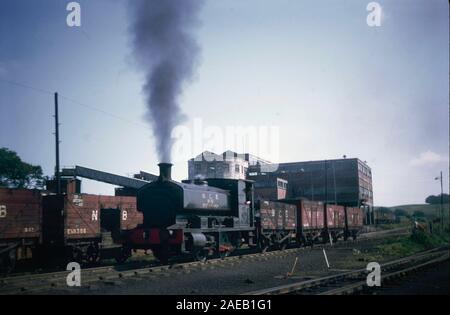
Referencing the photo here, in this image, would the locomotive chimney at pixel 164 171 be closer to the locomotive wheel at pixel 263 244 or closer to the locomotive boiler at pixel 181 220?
the locomotive boiler at pixel 181 220

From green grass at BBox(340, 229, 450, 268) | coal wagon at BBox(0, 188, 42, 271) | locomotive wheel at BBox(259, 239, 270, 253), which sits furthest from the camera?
locomotive wheel at BBox(259, 239, 270, 253)

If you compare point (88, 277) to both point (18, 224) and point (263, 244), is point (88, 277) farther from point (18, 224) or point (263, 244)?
point (263, 244)

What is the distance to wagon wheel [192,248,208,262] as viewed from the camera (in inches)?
607

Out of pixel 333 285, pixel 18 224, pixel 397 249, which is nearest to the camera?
pixel 333 285

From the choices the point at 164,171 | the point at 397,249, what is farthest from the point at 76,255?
the point at 397,249

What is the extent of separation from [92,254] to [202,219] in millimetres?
5226

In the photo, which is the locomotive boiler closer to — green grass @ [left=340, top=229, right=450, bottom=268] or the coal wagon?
the coal wagon

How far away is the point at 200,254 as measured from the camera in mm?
16141

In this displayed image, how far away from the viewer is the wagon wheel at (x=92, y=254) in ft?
55.8

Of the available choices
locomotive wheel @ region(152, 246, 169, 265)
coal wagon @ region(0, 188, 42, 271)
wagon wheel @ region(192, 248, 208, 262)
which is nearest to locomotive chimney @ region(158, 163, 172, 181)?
locomotive wheel @ region(152, 246, 169, 265)

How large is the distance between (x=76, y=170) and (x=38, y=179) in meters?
35.3
